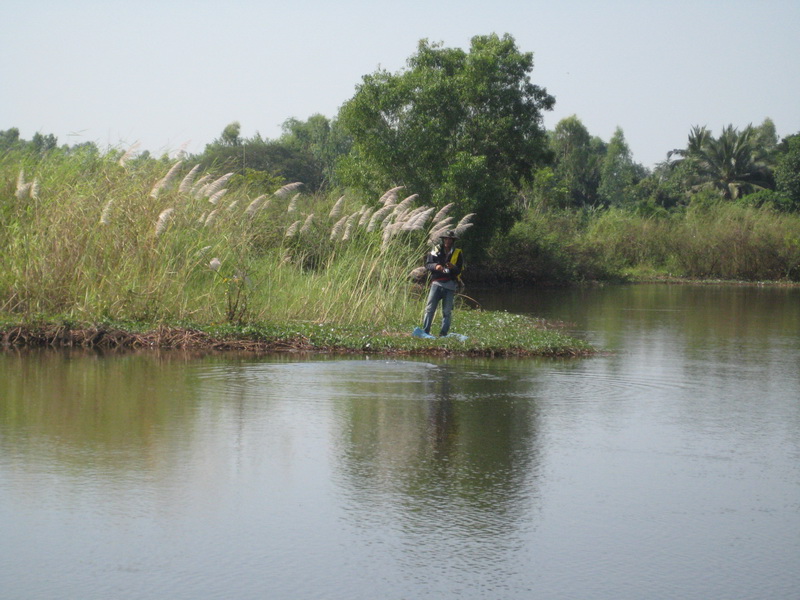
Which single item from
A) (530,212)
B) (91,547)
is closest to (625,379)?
(91,547)

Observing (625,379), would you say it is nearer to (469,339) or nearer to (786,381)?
(786,381)

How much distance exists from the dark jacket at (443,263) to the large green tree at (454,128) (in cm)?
2104

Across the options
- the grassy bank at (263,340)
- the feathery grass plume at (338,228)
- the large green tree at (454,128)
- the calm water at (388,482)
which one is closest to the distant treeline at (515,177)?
the large green tree at (454,128)

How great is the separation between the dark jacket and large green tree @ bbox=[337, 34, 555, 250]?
2104cm

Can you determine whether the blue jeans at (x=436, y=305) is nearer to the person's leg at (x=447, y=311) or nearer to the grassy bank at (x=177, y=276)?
the person's leg at (x=447, y=311)

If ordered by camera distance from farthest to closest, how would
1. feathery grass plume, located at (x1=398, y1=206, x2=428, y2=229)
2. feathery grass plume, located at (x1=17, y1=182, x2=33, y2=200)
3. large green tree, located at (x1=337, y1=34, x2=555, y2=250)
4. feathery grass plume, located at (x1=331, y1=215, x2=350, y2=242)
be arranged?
large green tree, located at (x1=337, y1=34, x2=555, y2=250), feathery grass plume, located at (x1=331, y1=215, x2=350, y2=242), feathery grass plume, located at (x1=398, y1=206, x2=428, y2=229), feathery grass plume, located at (x1=17, y1=182, x2=33, y2=200)

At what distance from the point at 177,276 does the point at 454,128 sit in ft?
86.4

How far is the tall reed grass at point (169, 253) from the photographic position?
16156 millimetres

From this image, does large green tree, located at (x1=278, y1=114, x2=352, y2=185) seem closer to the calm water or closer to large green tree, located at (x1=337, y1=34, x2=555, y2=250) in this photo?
large green tree, located at (x1=337, y1=34, x2=555, y2=250)

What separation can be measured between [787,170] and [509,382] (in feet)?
223

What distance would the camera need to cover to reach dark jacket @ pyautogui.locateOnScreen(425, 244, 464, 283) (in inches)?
669

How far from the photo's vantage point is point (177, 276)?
54.3 ft

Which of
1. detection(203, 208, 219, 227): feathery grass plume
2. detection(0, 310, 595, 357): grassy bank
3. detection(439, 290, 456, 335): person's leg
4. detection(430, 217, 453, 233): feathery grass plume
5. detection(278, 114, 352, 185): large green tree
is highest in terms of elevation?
detection(278, 114, 352, 185): large green tree

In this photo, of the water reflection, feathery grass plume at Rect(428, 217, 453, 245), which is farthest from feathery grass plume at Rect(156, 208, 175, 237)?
the water reflection
